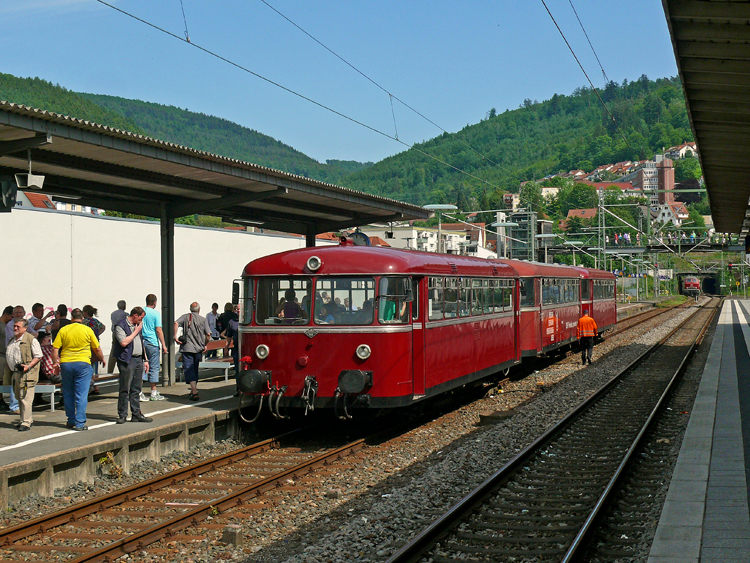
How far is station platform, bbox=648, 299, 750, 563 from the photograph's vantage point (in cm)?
620

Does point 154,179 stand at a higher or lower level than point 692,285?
higher

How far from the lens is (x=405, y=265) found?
39.0ft

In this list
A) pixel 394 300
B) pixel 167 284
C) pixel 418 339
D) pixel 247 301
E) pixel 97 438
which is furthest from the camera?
pixel 167 284

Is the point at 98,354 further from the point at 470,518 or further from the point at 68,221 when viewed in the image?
the point at 68,221

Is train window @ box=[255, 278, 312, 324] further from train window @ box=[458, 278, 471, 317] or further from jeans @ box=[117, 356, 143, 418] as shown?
train window @ box=[458, 278, 471, 317]

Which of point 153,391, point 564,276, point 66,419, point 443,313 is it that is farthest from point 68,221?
point 564,276

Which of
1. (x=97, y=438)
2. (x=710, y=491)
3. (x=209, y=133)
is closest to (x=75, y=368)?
(x=97, y=438)

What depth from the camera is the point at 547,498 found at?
862 centimetres

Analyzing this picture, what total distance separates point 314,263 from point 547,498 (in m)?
4.95

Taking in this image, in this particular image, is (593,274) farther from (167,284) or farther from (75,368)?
(75,368)

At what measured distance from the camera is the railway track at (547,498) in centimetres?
685

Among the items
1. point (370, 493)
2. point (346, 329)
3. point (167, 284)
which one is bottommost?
point (370, 493)

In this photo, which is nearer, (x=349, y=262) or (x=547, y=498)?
(x=547, y=498)

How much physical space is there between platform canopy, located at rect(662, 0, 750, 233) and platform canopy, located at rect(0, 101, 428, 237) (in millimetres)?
7042
